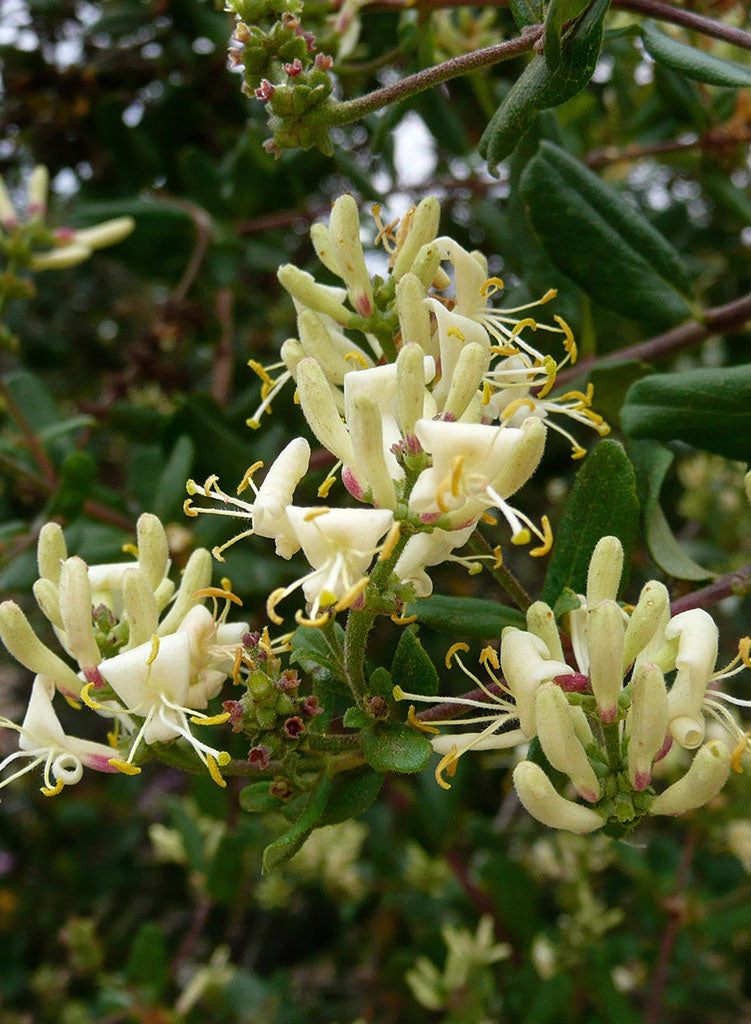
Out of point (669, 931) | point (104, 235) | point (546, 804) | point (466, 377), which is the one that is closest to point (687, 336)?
point (466, 377)

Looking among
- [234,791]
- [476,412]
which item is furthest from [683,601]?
[234,791]

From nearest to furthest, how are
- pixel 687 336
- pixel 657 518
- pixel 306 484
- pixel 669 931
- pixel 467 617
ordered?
pixel 467 617 → pixel 657 518 → pixel 687 336 → pixel 306 484 → pixel 669 931

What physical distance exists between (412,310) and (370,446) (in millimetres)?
165

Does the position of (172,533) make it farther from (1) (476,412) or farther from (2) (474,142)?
(2) (474,142)

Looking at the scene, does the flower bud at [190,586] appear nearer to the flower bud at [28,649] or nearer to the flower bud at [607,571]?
the flower bud at [28,649]

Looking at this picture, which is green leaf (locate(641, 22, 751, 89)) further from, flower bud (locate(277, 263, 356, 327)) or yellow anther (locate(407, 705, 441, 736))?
yellow anther (locate(407, 705, 441, 736))

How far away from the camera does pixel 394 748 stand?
2.82 ft

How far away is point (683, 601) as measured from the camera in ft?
3.44

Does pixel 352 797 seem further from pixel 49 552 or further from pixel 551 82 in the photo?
pixel 551 82

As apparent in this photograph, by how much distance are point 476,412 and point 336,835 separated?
84.4 inches

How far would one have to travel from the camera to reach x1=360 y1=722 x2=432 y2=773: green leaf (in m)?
0.83

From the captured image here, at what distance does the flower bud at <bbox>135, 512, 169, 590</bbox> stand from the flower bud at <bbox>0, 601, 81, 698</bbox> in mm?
125

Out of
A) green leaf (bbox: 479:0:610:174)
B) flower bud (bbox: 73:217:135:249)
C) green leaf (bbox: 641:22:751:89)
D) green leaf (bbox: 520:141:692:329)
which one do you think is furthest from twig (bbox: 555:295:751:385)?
flower bud (bbox: 73:217:135:249)

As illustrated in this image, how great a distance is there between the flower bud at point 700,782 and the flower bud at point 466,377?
36 centimetres
